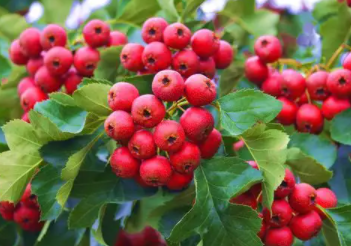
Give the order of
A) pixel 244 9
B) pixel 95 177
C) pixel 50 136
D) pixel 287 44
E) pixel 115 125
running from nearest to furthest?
1. pixel 115 125
2. pixel 50 136
3. pixel 95 177
4. pixel 244 9
5. pixel 287 44

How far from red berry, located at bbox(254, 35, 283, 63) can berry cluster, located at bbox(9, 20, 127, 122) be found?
0.44 m

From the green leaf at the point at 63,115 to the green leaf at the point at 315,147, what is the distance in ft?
2.05

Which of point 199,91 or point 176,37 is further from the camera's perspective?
point 176,37

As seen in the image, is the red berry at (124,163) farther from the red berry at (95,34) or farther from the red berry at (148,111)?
the red berry at (95,34)

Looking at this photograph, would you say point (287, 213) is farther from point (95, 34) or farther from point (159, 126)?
point (95, 34)

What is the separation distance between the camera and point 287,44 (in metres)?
3.03

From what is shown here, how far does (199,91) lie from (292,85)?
47cm

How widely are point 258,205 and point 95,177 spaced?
444mm

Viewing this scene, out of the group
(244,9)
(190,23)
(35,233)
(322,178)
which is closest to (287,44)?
(244,9)

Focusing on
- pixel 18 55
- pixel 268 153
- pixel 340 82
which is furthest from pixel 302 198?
pixel 18 55

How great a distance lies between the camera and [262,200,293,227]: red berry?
152 cm

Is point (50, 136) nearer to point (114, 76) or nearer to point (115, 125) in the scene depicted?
point (115, 125)

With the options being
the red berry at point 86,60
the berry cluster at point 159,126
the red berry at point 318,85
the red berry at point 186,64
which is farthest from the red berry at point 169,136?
the red berry at point 318,85

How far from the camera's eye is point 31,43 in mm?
1844
